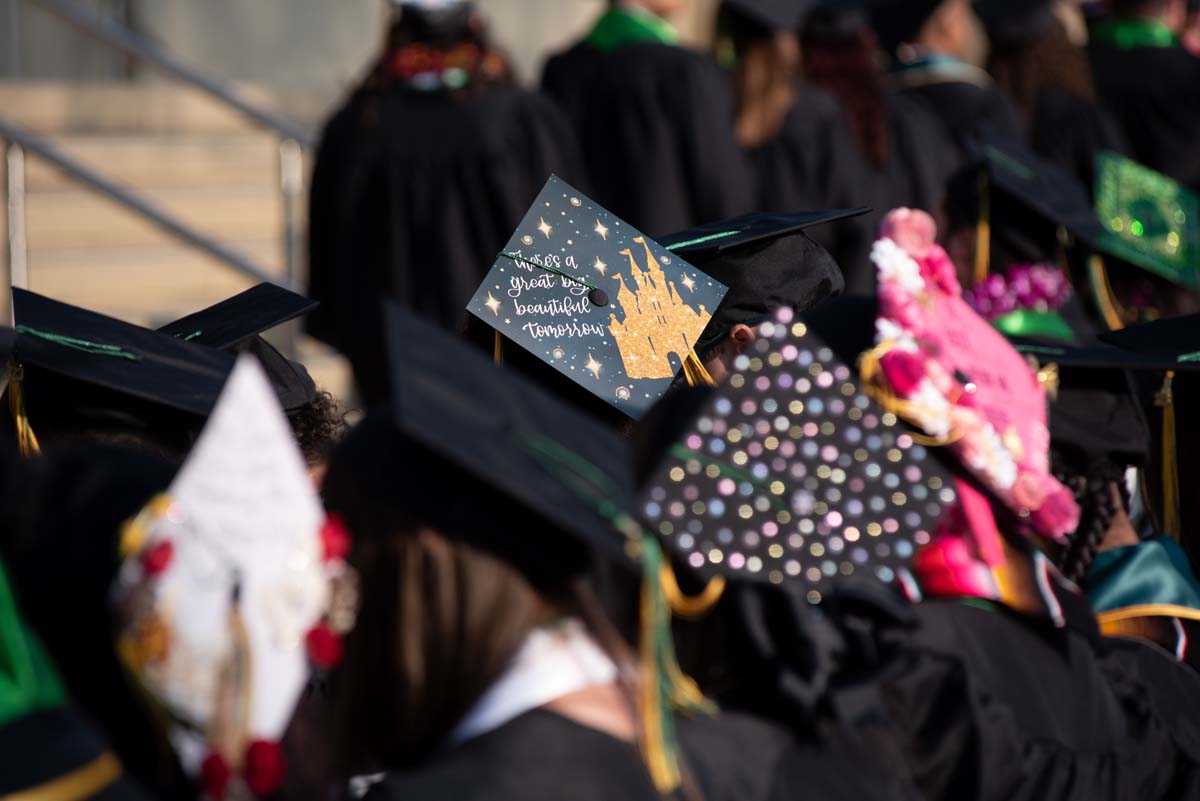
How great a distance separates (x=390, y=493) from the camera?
1.57m

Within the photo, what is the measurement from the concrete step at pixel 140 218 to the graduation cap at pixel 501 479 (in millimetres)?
5567

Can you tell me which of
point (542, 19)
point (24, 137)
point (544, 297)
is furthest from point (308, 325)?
point (542, 19)

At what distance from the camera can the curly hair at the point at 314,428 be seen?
2584mm

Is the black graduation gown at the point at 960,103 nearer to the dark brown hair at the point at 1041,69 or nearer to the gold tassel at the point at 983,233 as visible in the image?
the dark brown hair at the point at 1041,69

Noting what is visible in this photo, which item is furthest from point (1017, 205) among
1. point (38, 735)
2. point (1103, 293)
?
point (38, 735)

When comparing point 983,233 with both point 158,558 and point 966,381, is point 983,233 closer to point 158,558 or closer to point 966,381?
point 966,381

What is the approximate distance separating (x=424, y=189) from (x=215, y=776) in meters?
4.17

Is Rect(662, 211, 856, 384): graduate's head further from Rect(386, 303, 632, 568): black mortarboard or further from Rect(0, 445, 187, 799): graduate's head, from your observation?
Rect(0, 445, 187, 799): graduate's head

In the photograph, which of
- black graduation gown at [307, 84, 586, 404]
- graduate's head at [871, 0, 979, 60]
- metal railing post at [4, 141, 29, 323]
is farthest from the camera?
graduate's head at [871, 0, 979, 60]

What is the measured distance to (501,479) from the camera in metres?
1.49

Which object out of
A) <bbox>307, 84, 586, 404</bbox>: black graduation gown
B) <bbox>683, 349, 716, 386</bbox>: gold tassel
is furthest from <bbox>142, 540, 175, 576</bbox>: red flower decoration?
<bbox>307, 84, 586, 404</bbox>: black graduation gown

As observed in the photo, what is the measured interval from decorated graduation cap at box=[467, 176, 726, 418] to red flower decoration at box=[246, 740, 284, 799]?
1.08m

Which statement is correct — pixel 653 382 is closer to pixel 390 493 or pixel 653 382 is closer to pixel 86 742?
pixel 390 493

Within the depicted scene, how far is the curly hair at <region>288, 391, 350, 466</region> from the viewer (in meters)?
2.58
